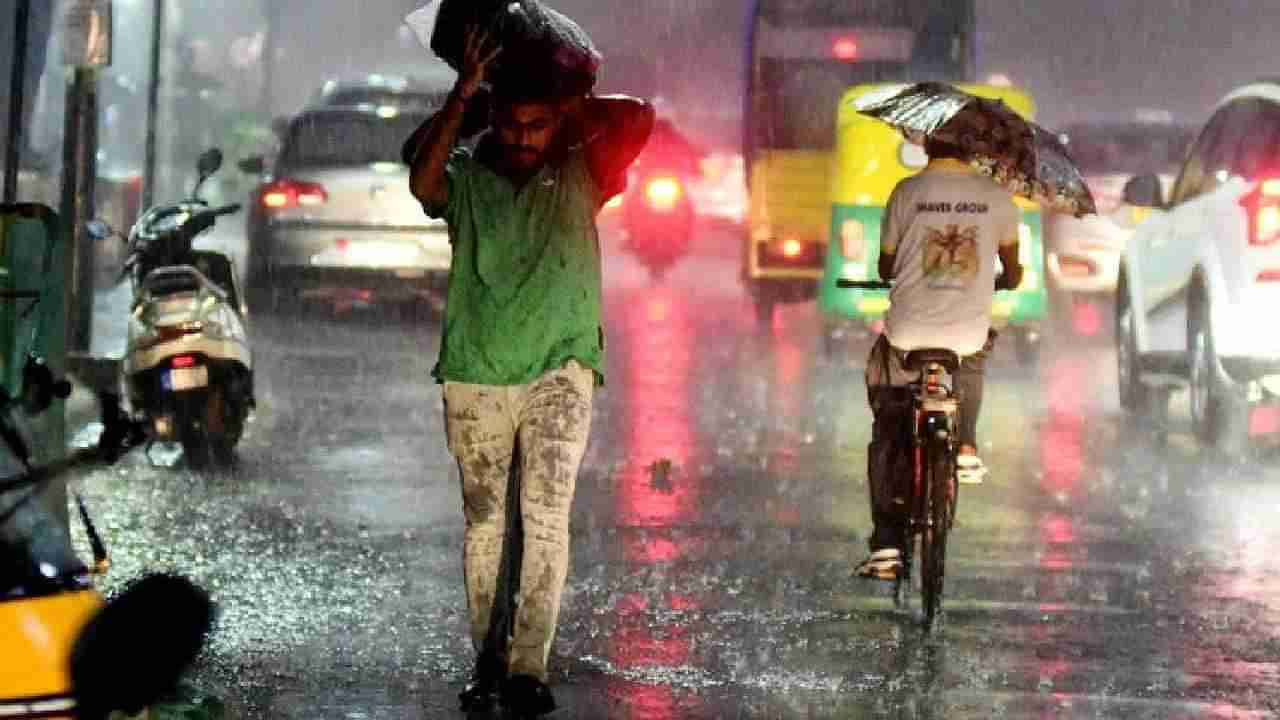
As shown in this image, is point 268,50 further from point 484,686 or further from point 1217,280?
point 484,686

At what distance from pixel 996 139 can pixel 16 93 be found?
15.6 ft

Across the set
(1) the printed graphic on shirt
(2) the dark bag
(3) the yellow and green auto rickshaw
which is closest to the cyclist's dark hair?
(1) the printed graphic on shirt

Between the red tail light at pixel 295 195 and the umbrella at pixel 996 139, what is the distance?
11.6 m

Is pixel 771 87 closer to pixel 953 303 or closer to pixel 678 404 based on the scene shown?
pixel 678 404

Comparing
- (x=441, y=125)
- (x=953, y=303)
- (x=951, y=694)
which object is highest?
(x=441, y=125)

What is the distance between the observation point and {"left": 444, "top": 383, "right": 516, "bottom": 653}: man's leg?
7.75 metres

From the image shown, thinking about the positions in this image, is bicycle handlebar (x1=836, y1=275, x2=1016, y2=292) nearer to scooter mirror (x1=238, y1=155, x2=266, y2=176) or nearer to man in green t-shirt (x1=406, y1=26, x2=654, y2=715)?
man in green t-shirt (x1=406, y1=26, x2=654, y2=715)

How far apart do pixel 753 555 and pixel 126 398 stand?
4.07 meters

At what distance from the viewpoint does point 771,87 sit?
82.0 feet

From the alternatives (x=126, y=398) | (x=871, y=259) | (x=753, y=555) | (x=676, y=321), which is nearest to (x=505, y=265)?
(x=753, y=555)

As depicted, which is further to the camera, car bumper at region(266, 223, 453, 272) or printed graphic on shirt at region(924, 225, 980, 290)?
car bumper at region(266, 223, 453, 272)

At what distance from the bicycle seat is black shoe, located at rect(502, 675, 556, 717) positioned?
2.36 meters

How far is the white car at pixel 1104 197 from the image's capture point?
22.5 meters

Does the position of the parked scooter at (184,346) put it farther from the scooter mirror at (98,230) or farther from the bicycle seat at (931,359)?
the bicycle seat at (931,359)
